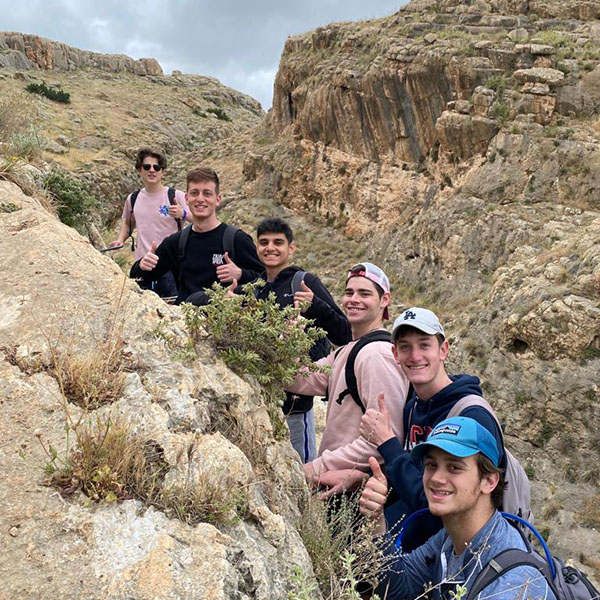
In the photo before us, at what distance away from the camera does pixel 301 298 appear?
3.93 meters

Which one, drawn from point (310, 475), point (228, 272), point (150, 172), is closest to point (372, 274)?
point (228, 272)

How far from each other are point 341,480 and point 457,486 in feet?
3.21

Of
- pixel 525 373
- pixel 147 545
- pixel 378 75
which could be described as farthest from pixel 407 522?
pixel 378 75

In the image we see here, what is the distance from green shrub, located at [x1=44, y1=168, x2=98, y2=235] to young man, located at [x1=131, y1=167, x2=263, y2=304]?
6.61ft

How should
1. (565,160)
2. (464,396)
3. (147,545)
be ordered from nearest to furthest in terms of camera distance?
(147,545)
(464,396)
(565,160)

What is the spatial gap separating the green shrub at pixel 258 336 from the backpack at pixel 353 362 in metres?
0.22

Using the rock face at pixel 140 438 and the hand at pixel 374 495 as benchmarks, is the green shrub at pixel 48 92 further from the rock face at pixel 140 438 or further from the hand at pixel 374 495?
the hand at pixel 374 495

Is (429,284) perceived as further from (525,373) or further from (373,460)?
(373,460)

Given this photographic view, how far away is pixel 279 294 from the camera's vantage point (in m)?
4.29

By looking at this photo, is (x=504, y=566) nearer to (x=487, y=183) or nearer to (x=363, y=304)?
(x=363, y=304)

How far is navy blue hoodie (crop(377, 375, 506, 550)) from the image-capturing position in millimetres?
2822

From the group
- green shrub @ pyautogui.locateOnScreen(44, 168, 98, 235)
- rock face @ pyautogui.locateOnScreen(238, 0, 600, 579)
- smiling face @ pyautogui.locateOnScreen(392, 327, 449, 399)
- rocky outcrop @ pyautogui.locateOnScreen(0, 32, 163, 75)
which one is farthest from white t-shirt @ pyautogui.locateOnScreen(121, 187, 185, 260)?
rocky outcrop @ pyautogui.locateOnScreen(0, 32, 163, 75)

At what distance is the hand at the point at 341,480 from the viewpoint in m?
3.24

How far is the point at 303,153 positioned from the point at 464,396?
30812mm
